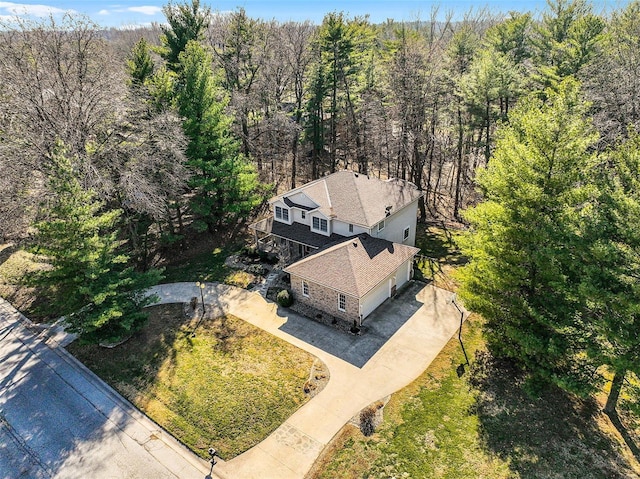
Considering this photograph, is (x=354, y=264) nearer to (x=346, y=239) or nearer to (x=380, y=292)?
(x=380, y=292)

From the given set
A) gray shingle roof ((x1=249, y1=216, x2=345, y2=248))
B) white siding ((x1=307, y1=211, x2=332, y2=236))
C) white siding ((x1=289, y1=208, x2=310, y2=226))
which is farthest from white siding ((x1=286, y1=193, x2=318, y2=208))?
gray shingle roof ((x1=249, y1=216, x2=345, y2=248))

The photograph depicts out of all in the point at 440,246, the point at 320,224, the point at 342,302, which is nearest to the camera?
the point at 342,302

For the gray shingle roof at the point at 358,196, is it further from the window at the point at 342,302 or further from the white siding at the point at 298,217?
the window at the point at 342,302

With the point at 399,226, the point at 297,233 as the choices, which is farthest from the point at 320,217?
the point at 399,226

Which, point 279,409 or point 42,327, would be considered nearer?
point 279,409

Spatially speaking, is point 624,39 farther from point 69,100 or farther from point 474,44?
point 69,100

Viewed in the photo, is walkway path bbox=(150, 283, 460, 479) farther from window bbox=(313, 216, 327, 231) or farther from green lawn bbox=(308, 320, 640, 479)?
window bbox=(313, 216, 327, 231)

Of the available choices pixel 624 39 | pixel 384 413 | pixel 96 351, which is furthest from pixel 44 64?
pixel 624 39
